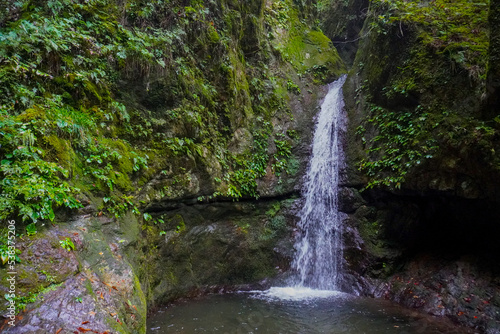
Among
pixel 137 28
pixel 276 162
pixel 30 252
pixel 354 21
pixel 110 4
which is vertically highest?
pixel 354 21

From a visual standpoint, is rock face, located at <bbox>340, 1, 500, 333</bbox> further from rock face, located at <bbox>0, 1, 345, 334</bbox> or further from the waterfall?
rock face, located at <bbox>0, 1, 345, 334</bbox>

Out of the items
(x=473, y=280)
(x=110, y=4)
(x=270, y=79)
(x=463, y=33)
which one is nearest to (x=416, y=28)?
(x=463, y=33)

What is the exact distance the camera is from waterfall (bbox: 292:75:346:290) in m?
7.93

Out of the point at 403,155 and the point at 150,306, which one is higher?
the point at 403,155

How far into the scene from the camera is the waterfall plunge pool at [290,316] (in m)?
5.07

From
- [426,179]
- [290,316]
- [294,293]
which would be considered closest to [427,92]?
[426,179]

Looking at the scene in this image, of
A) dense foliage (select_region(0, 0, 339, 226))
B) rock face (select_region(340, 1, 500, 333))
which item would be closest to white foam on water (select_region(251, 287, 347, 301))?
rock face (select_region(340, 1, 500, 333))

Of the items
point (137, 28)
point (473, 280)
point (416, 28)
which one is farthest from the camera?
point (416, 28)

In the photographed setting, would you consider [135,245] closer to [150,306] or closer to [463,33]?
[150,306]

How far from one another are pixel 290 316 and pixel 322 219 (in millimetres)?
3591

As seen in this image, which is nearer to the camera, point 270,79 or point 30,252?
point 30,252

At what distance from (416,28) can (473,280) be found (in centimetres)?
687

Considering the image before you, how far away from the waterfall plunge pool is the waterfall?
919 mm

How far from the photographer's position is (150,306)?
18.9ft
